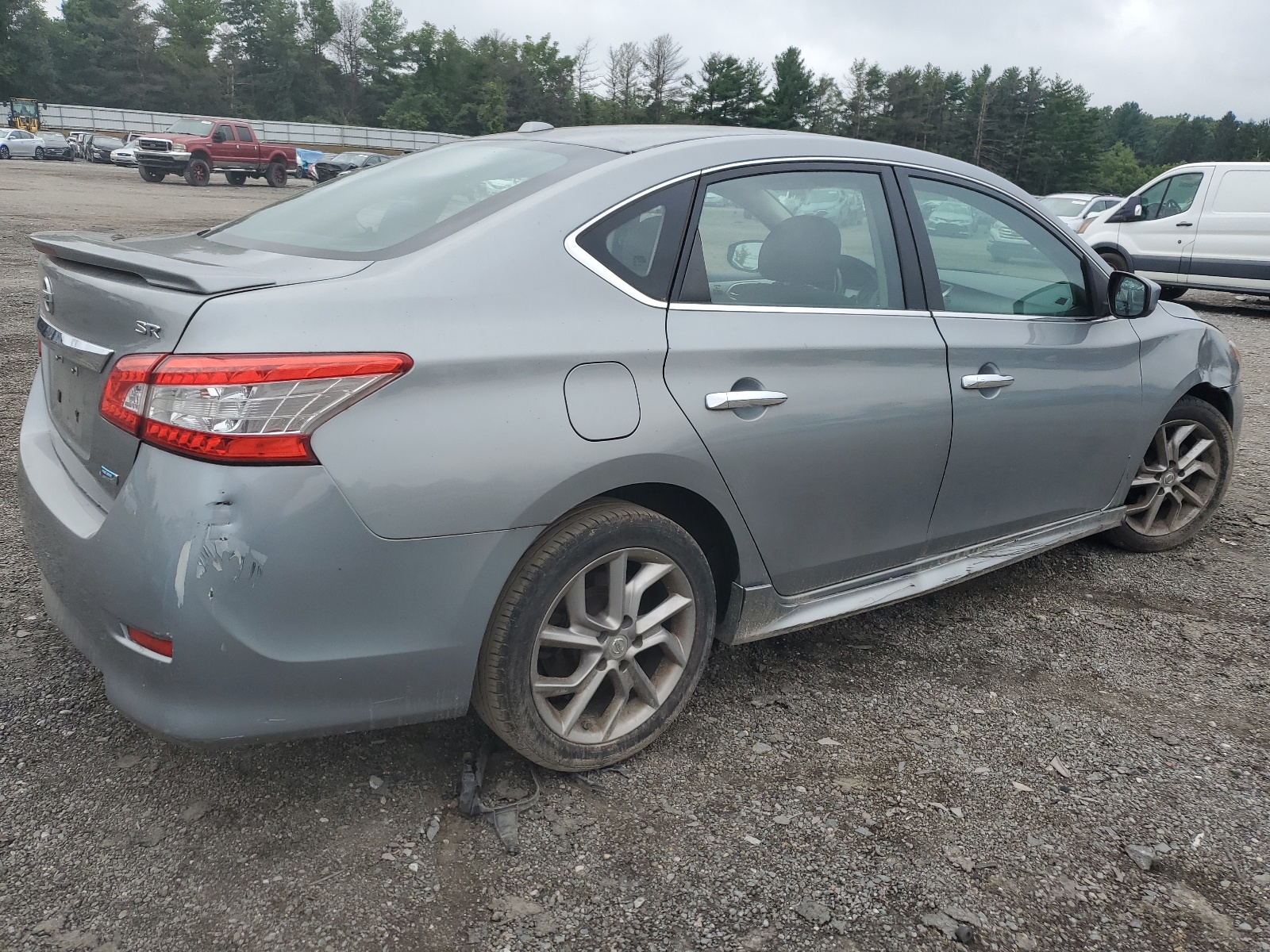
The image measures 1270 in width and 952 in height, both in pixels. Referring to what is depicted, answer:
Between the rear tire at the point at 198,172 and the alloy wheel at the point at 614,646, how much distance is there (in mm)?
32311

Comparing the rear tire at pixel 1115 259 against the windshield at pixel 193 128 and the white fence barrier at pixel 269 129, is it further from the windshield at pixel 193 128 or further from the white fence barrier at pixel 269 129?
the white fence barrier at pixel 269 129

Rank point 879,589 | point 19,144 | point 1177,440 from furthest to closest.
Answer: point 19,144
point 1177,440
point 879,589

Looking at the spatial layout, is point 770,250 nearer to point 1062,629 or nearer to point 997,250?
point 997,250

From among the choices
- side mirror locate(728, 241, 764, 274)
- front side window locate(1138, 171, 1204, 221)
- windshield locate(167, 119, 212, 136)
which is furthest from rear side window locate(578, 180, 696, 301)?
windshield locate(167, 119, 212, 136)

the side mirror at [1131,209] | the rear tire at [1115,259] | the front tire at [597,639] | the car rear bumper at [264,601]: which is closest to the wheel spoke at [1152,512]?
the front tire at [597,639]

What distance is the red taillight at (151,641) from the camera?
197 cm

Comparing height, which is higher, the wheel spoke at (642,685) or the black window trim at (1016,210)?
the black window trim at (1016,210)

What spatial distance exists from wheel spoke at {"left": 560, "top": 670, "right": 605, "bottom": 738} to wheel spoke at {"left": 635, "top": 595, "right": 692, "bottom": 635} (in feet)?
0.52

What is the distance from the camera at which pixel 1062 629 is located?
365cm

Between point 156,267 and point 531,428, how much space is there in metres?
0.89

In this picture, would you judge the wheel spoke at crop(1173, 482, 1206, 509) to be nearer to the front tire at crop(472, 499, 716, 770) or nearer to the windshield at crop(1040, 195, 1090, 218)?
the front tire at crop(472, 499, 716, 770)

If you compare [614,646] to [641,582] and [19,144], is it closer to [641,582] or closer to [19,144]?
[641,582]

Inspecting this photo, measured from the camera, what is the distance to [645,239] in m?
2.49

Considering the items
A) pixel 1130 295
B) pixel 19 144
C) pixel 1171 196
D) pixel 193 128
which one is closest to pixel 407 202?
pixel 1130 295
